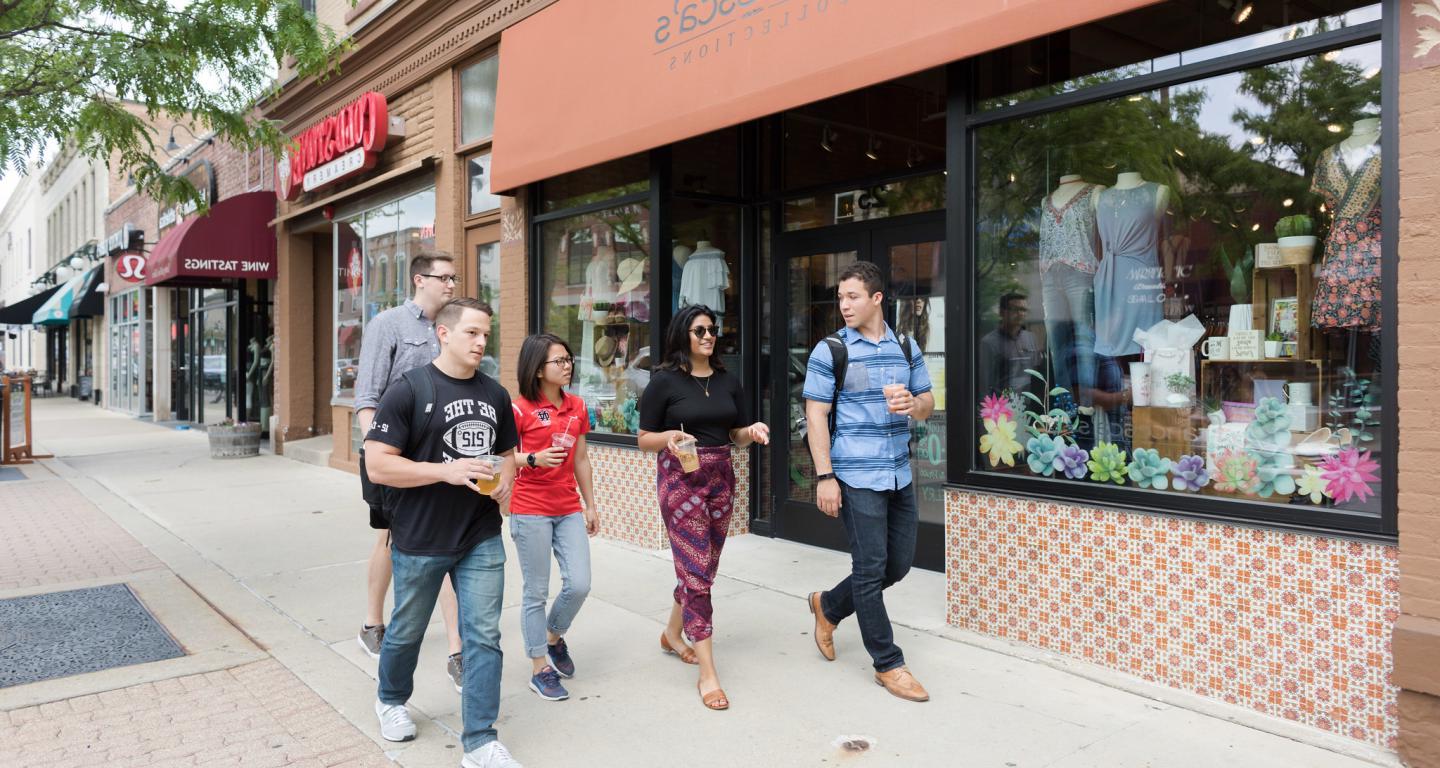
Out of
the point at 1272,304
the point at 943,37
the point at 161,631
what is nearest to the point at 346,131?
the point at 161,631

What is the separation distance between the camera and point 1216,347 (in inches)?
169

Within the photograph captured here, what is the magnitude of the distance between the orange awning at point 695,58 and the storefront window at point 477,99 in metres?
0.65

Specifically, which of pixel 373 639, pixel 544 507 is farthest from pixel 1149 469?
pixel 373 639

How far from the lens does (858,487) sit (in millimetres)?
4117

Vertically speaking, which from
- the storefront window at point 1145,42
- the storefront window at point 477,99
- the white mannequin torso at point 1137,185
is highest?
the storefront window at point 477,99

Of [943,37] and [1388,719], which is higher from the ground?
[943,37]

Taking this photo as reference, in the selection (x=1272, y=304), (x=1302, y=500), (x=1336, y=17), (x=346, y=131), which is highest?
(x=346, y=131)

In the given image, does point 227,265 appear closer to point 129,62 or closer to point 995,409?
point 129,62

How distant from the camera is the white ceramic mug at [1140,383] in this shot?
4488mm

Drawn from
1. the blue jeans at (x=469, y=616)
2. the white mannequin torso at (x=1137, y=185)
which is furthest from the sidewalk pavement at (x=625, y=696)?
the white mannequin torso at (x=1137, y=185)

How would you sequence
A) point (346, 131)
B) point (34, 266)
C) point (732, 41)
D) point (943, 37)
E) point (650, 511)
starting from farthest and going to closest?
point (34, 266) < point (346, 131) < point (650, 511) < point (732, 41) < point (943, 37)

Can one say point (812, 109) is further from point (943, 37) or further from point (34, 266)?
point (34, 266)

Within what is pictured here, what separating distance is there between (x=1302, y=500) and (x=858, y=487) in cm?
180

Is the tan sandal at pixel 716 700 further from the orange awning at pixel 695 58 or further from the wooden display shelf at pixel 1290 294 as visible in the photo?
the orange awning at pixel 695 58
